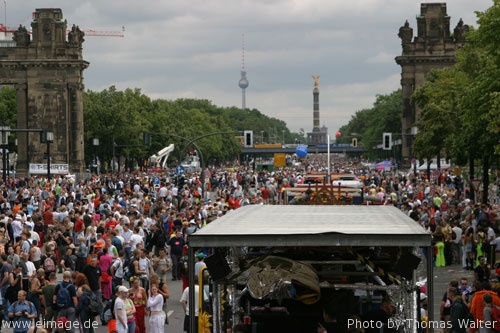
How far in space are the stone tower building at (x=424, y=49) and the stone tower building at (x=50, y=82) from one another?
29267 millimetres

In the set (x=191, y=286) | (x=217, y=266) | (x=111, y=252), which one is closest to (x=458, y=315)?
(x=217, y=266)

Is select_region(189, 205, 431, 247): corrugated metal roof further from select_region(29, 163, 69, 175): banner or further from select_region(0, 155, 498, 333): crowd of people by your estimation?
select_region(29, 163, 69, 175): banner

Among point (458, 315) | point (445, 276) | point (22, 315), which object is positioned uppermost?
point (458, 315)

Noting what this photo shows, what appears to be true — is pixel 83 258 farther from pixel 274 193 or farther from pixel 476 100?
pixel 274 193

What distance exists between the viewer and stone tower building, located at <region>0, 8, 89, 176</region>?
375 ft

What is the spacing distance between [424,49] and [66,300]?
99905mm

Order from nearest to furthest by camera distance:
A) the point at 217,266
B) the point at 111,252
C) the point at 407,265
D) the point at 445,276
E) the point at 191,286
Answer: the point at 191,286, the point at 407,265, the point at 217,266, the point at 111,252, the point at 445,276

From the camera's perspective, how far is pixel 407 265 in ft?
41.6

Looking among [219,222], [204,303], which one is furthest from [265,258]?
[204,303]

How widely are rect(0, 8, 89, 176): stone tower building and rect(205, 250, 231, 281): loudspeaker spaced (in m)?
101

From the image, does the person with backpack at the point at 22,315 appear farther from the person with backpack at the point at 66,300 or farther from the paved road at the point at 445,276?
the paved road at the point at 445,276

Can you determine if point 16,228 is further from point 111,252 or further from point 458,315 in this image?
point 458,315

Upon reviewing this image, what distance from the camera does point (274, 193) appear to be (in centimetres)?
5997

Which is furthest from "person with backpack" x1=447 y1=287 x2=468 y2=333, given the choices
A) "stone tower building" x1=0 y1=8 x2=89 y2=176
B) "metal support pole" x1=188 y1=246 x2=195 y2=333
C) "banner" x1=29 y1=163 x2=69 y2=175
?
"stone tower building" x1=0 y1=8 x2=89 y2=176
